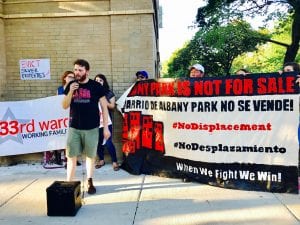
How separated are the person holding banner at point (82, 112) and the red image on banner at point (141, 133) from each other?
1.51m

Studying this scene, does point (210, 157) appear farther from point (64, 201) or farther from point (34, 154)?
point (34, 154)

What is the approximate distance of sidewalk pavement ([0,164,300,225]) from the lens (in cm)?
493

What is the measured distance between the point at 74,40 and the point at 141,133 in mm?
2577

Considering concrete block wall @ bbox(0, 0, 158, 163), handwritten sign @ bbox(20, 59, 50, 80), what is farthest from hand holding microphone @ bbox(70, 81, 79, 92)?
handwritten sign @ bbox(20, 59, 50, 80)

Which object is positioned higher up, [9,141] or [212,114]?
[212,114]

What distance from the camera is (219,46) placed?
2308 cm

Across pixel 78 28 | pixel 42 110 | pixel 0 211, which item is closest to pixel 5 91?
pixel 42 110

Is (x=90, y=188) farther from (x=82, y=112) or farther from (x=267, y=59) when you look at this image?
(x=267, y=59)

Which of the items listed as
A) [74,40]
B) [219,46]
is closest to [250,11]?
[219,46]

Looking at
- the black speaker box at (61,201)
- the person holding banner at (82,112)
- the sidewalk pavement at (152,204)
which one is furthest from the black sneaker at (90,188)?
the black speaker box at (61,201)

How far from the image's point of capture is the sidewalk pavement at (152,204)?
493 centimetres

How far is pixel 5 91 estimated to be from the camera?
8.74 m

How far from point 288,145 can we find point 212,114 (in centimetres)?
123

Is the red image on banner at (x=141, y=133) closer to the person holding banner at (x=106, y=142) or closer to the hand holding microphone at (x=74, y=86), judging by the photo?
the person holding banner at (x=106, y=142)
